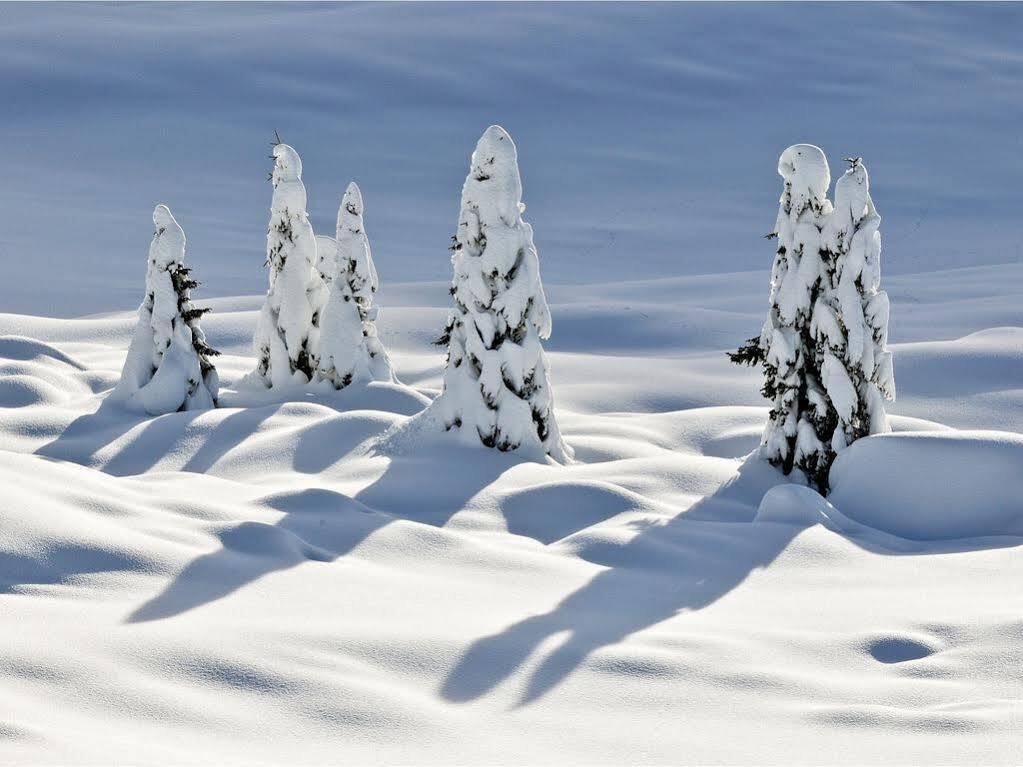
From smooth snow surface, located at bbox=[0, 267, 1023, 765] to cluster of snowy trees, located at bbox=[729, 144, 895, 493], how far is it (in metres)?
0.71

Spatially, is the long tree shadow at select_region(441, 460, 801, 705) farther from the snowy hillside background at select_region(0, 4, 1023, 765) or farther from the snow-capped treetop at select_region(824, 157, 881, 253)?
the snow-capped treetop at select_region(824, 157, 881, 253)

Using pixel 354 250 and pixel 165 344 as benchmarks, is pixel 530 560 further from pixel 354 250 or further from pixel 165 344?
pixel 354 250

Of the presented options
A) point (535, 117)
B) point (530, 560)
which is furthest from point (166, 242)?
point (535, 117)

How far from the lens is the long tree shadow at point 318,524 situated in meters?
10.4

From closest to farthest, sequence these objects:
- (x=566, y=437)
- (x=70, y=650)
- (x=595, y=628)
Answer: (x=70, y=650)
(x=595, y=628)
(x=566, y=437)

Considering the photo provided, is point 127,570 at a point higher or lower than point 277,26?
lower

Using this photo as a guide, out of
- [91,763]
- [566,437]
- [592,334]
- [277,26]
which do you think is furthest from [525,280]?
[277,26]

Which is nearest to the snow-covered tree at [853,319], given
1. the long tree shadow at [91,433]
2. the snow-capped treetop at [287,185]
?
the snow-capped treetop at [287,185]

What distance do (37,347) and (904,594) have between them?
1956 cm

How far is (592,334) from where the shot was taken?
1455 inches

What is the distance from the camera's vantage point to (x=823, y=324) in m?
17.5

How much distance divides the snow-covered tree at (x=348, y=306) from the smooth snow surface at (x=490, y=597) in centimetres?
262

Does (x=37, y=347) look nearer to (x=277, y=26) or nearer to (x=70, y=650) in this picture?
(x=70, y=650)

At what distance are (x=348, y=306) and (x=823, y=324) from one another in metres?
9.05
